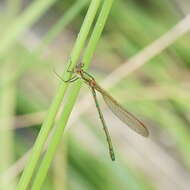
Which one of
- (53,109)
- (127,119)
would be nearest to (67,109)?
(53,109)

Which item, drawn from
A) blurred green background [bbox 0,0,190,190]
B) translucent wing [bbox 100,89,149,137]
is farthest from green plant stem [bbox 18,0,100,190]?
blurred green background [bbox 0,0,190,190]

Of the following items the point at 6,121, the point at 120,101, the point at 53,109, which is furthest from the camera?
the point at 120,101

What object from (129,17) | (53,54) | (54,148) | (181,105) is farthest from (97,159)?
(54,148)

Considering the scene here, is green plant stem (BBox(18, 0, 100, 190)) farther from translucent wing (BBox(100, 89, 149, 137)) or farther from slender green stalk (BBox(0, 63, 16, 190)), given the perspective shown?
slender green stalk (BBox(0, 63, 16, 190))

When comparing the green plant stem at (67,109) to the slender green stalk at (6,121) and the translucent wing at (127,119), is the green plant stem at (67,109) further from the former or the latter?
the slender green stalk at (6,121)

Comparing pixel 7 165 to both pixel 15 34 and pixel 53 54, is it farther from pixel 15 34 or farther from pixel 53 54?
pixel 53 54

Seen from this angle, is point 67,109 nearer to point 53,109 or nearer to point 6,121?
point 53,109

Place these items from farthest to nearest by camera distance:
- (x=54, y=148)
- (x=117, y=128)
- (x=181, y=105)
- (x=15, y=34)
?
(x=117, y=128) < (x=181, y=105) < (x=15, y=34) < (x=54, y=148)

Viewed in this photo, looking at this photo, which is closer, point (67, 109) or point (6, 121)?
point (67, 109)

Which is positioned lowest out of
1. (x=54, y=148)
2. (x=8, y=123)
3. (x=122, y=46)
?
(x=54, y=148)
